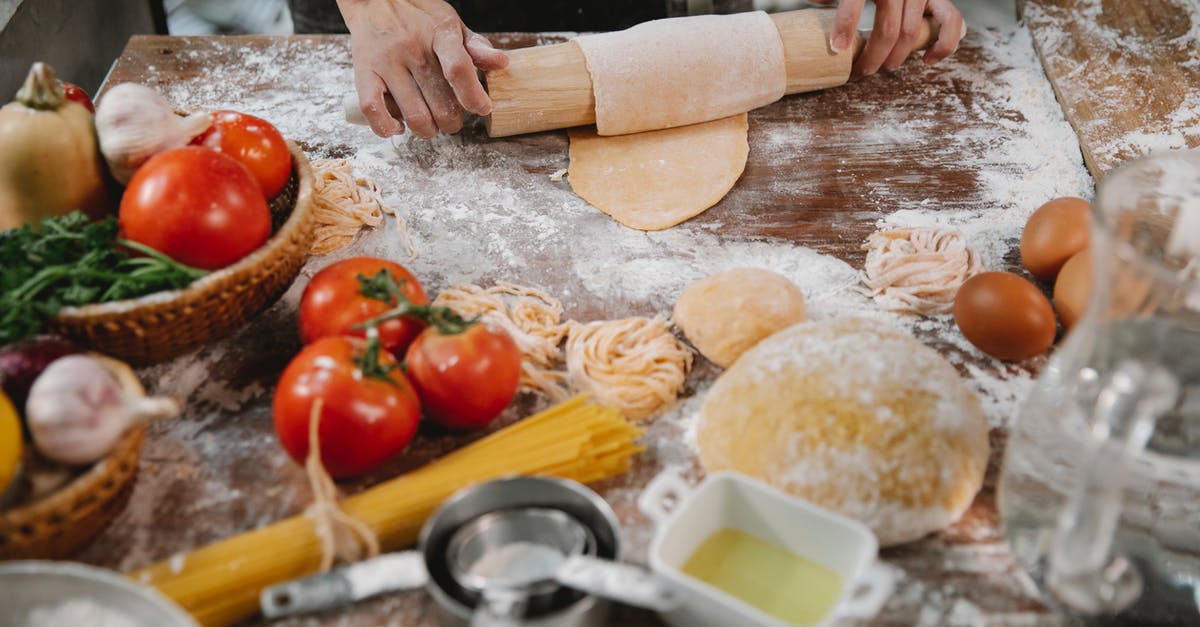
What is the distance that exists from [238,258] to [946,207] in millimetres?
1588

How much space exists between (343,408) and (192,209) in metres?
0.47

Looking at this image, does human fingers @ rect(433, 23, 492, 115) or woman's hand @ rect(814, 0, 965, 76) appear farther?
woman's hand @ rect(814, 0, 965, 76)

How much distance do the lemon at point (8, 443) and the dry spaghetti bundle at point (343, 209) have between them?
34.5 inches

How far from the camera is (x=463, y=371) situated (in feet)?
4.94

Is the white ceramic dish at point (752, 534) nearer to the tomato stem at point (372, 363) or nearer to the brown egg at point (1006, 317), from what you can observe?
the tomato stem at point (372, 363)

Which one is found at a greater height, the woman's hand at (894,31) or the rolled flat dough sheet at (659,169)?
the woman's hand at (894,31)

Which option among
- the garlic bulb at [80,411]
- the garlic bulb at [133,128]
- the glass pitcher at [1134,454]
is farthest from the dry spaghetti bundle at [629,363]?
the garlic bulb at [133,128]

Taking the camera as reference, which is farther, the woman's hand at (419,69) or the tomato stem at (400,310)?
the woman's hand at (419,69)

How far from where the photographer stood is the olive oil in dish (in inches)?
48.7

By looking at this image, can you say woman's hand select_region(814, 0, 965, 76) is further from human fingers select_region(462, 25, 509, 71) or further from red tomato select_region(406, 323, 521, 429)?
red tomato select_region(406, 323, 521, 429)

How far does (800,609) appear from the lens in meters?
1.23

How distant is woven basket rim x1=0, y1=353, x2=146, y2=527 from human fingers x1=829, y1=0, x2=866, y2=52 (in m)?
1.92

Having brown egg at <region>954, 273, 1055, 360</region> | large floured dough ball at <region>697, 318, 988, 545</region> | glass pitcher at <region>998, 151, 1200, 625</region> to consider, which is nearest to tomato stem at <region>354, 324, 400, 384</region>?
large floured dough ball at <region>697, 318, 988, 545</region>

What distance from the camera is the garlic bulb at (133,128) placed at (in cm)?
169
